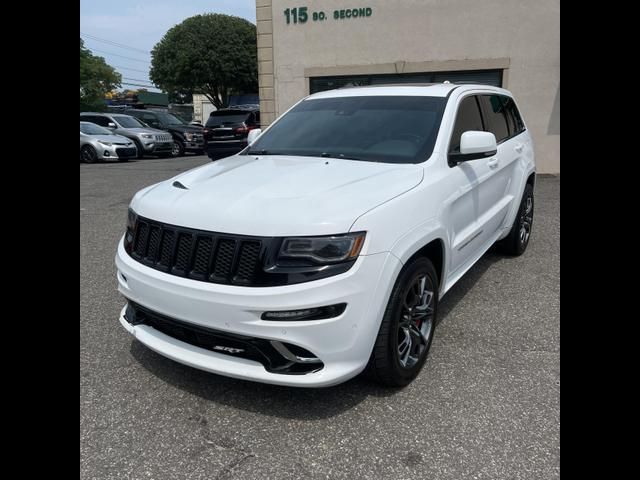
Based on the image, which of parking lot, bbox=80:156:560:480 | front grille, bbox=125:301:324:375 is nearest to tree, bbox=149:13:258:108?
parking lot, bbox=80:156:560:480

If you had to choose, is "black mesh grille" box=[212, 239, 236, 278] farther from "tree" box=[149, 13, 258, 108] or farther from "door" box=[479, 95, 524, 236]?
"tree" box=[149, 13, 258, 108]

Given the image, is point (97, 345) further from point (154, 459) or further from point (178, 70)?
point (178, 70)

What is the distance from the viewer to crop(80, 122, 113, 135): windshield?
1667cm

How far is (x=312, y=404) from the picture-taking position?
2.77m

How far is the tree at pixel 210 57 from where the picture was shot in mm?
42375

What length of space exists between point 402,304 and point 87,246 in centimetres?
483

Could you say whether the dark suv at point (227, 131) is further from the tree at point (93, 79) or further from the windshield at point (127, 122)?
the tree at point (93, 79)

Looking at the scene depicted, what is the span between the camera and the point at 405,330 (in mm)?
2891

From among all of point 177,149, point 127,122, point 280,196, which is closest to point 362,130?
point 280,196

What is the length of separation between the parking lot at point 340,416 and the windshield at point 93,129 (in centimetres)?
1462

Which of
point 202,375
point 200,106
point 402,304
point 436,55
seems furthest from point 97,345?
point 200,106

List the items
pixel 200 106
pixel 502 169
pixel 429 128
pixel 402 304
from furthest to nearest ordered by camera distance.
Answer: pixel 200 106
pixel 502 169
pixel 429 128
pixel 402 304

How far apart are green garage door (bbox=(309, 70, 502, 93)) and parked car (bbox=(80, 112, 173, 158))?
7151mm
